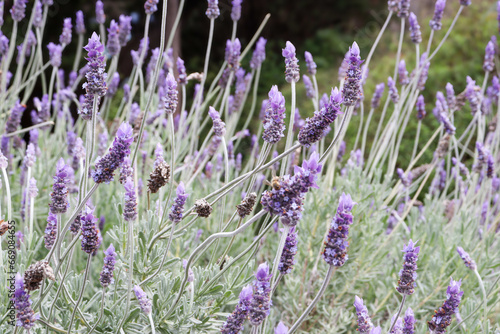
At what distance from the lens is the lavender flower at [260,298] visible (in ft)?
3.86

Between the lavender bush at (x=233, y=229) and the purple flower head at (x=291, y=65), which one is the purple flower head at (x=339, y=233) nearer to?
the lavender bush at (x=233, y=229)

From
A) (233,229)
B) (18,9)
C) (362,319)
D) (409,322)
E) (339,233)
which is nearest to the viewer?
(339,233)

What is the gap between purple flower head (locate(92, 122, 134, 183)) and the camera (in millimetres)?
1179

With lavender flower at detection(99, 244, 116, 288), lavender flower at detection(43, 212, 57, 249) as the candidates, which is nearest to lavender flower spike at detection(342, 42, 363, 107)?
lavender flower at detection(99, 244, 116, 288)

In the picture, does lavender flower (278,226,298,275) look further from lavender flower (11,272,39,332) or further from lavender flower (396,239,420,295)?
lavender flower (11,272,39,332)

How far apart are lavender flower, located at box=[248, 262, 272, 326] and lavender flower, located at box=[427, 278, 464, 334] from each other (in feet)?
1.68

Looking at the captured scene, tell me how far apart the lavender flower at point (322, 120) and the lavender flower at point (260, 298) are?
1.11ft

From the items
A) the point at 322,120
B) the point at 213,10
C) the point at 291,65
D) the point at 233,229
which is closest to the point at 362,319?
the point at 322,120

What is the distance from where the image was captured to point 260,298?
119 centimetres

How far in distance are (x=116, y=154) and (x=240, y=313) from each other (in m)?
0.46

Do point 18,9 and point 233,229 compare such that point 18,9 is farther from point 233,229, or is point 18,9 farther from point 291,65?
point 291,65

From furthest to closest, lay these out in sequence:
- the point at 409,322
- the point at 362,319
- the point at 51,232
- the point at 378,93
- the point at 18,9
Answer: the point at 378,93
the point at 18,9
the point at 51,232
the point at 409,322
the point at 362,319

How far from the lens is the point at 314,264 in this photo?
2.35 meters

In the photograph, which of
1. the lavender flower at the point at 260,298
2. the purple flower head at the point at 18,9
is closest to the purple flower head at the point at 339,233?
the lavender flower at the point at 260,298
